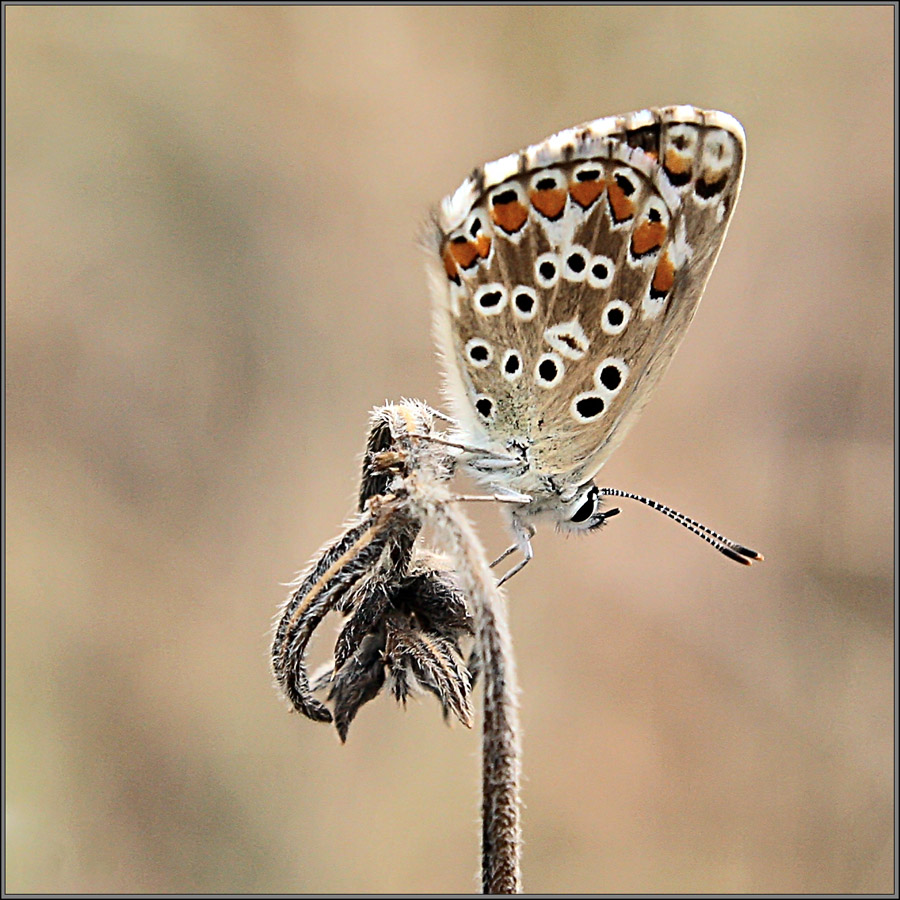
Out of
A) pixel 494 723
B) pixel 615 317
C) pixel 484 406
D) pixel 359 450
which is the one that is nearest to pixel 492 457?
pixel 484 406

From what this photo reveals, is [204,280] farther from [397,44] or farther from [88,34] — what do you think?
[397,44]

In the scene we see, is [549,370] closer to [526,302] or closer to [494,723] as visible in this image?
[526,302]

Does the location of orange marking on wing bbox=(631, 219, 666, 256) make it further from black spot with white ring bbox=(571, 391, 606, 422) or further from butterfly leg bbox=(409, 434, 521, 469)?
butterfly leg bbox=(409, 434, 521, 469)

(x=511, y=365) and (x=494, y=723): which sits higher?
(x=511, y=365)

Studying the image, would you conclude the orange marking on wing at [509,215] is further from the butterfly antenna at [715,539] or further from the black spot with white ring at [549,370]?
the butterfly antenna at [715,539]

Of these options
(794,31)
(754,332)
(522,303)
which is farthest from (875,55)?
(522,303)

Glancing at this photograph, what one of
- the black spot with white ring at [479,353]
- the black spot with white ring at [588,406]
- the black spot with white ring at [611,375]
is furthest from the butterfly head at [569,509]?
the black spot with white ring at [479,353]

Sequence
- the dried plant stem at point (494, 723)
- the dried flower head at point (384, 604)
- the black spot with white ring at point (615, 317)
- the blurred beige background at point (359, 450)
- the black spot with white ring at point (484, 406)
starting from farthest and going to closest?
the blurred beige background at point (359, 450), the black spot with white ring at point (484, 406), the black spot with white ring at point (615, 317), the dried flower head at point (384, 604), the dried plant stem at point (494, 723)
